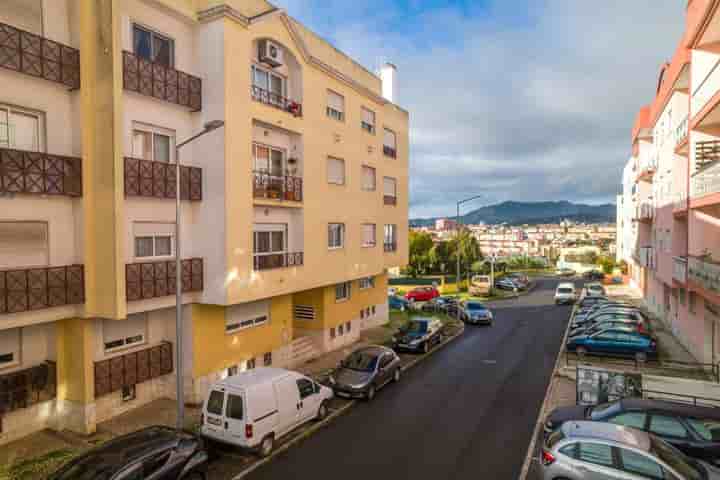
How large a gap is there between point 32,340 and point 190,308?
420 centimetres

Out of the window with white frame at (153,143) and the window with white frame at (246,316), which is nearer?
the window with white frame at (153,143)

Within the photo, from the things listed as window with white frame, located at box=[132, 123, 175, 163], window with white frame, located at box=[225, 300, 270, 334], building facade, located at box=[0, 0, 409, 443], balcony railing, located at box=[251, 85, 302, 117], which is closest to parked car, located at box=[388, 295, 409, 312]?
building facade, located at box=[0, 0, 409, 443]

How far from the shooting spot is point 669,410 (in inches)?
400

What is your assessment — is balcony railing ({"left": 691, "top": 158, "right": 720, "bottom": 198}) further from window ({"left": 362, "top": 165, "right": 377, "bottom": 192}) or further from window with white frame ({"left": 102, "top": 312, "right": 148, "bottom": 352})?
window with white frame ({"left": 102, "top": 312, "right": 148, "bottom": 352})

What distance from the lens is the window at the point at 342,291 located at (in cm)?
2219

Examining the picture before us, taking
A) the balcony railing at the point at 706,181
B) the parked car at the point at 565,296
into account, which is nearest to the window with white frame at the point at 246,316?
the balcony railing at the point at 706,181

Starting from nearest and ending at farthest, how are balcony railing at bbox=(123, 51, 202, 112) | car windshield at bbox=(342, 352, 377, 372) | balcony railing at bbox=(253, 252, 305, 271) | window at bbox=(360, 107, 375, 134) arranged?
1. balcony railing at bbox=(123, 51, 202, 112)
2. car windshield at bbox=(342, 352, 377, 372)
3. balcony railing at bbox=(253, 252, 305, 271)
4. window at bbox=(360, 107, 375, 134)

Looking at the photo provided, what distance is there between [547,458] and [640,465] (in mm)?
1617

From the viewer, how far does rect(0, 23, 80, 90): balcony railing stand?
1027 cm

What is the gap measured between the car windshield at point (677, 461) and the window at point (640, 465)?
243mm

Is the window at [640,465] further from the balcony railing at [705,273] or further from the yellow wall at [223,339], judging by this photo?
the yellow wall at [223,339]

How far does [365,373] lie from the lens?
15.4 m

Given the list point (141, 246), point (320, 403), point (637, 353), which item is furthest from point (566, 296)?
point (141, 246)

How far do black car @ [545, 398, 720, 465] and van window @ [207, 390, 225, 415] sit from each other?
27.0 feet
